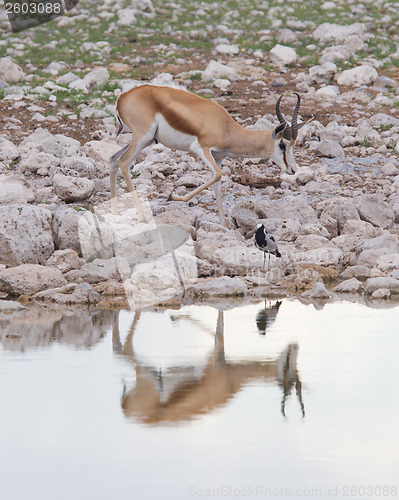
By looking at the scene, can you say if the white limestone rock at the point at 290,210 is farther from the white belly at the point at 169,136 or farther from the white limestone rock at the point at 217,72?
the white limestone rock at the point at 217,72

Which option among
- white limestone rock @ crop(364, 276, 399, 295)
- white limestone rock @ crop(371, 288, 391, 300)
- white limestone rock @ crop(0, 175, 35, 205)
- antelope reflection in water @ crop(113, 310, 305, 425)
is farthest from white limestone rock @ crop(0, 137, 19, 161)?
antelope reflection in water @ crop(113, 310, 305, 425)

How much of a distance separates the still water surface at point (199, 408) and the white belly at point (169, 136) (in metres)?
4.43

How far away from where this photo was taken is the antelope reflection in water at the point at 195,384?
18.8 feet

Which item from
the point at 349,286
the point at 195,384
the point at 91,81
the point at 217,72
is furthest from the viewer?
the point at 217,72

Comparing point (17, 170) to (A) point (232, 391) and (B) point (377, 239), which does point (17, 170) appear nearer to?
(B) point (377, 239)

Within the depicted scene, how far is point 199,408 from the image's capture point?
5.79 m

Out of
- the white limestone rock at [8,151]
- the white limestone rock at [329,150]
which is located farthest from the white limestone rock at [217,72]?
the white limestone rock at [8,151]

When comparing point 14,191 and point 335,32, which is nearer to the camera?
point 14,191

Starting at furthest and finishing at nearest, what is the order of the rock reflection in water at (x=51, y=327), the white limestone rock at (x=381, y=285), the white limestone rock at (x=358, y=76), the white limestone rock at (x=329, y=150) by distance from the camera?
the white limestone rock at (x=358, y=76)
the white limestone rock at (x=329, y=150)
the white limestone rock at (x=381, y=285)
the rock reflection in water at (x=51, y=327)

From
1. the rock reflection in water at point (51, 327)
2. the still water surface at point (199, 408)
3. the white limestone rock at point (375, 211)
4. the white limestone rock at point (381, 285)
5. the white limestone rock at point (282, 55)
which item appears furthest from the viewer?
the white limestone rock at point (282, 55)

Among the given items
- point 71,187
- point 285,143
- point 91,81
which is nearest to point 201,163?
point 285,143

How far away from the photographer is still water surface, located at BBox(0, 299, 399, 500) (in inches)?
180

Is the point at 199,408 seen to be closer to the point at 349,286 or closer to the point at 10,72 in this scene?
the point at 349,286

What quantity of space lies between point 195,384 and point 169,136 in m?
6.98
